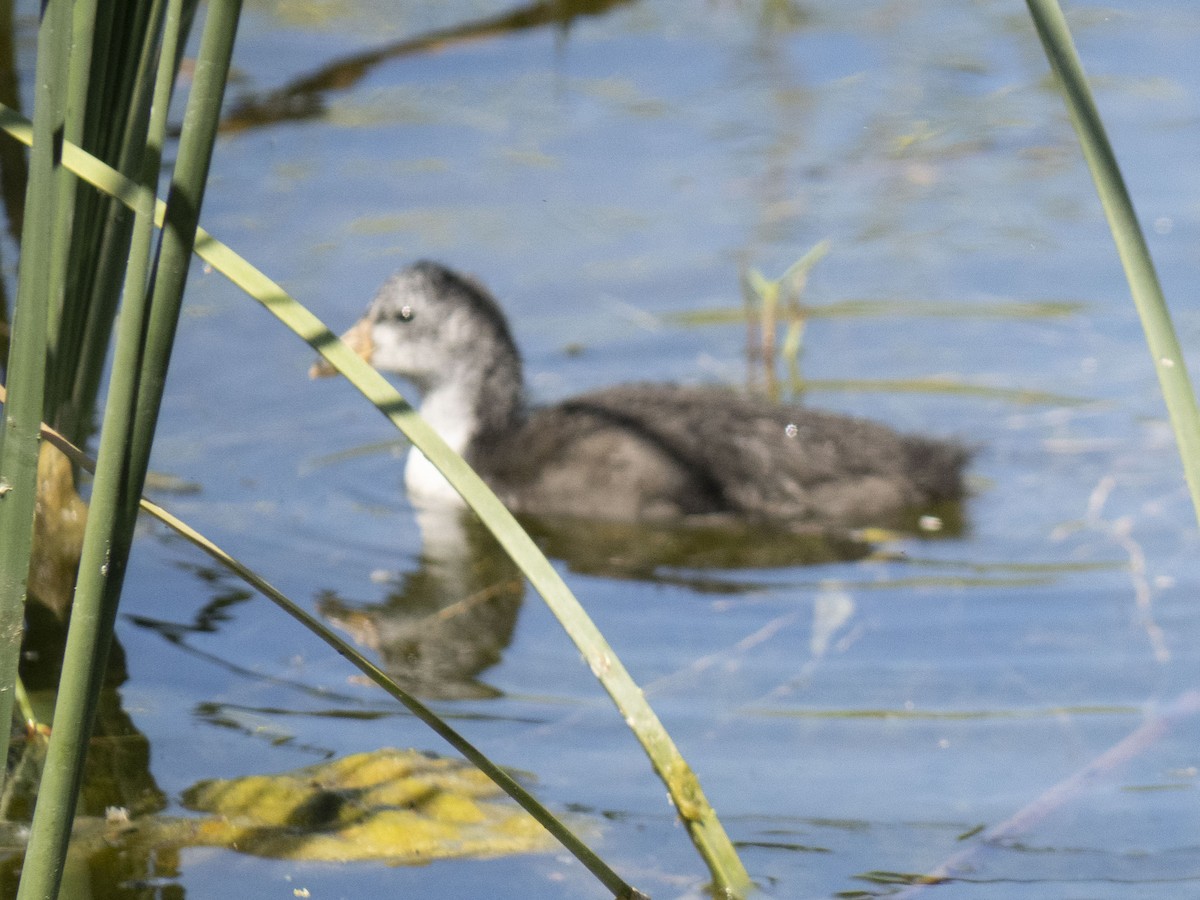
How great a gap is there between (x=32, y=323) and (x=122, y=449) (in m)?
0.23

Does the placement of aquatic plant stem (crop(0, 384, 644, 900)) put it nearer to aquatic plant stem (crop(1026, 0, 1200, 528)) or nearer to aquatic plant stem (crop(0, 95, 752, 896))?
aquatic plant stem (crop(0, 95, 752, 896))

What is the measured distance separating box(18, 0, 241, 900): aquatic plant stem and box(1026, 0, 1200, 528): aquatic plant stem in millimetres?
763

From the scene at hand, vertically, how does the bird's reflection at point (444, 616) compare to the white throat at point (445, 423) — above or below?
below

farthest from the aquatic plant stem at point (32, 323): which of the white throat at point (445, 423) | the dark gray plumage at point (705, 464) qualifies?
the white throat at point (445, 423)

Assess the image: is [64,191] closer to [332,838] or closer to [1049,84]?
[332,838]

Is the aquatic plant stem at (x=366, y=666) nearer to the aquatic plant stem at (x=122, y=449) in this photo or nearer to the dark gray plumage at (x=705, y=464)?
the aquatic plant stem at (x=122, y=449)

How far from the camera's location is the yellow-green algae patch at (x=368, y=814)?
2.84 m

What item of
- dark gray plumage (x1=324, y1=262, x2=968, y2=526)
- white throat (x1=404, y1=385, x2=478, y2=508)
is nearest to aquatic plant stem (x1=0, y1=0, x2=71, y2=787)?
dark gray plumage (x1=324, y1=262, x2=968, y2=526)

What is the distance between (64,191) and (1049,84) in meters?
6.56

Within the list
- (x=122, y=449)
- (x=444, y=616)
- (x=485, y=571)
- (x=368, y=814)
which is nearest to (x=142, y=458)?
(x=122, y=449)

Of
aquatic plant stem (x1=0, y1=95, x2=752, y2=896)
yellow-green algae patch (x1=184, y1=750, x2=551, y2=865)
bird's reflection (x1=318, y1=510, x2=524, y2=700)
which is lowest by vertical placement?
yellow-green algae patch (x1=184, y1=750, x2=551, y2=865)

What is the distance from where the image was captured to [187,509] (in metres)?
4.93

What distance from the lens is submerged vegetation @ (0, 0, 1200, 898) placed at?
171 cm

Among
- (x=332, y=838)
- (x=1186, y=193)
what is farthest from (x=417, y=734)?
(x=1186, y=193)
